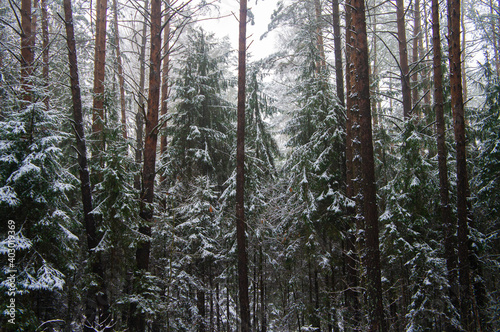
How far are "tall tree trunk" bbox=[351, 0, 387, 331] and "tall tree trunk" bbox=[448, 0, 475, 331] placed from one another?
3213 millimetres

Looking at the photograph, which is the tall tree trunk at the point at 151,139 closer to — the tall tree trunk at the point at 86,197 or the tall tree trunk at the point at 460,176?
the tall tree trunk at the point at 86,197

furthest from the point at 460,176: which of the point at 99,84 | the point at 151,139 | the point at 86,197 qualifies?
the point at 99,84

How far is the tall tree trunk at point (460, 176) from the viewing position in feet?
27.5

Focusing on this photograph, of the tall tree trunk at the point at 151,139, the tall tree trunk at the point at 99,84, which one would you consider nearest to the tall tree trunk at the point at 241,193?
the tall tree trunk at the point at 151,139

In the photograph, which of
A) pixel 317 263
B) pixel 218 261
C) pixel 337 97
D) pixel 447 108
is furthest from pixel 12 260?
pixel 447 108

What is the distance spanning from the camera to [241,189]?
34.1 ft

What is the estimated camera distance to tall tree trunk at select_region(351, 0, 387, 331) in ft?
22.4

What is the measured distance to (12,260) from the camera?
21.6 feet

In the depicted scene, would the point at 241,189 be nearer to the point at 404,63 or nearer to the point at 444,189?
the point at 444,189

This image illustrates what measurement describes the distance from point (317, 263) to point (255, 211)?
132 inches

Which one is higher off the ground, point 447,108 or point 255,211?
point 447,108

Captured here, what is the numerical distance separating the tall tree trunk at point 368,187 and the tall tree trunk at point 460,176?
3.21 metres

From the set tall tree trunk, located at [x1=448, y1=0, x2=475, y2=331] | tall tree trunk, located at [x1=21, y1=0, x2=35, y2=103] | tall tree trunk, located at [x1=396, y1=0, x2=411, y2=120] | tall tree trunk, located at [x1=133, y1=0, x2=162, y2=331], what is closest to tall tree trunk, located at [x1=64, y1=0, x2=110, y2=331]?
tall tree trunk, located at [x1=133, y1=0, x2=162, y2=331]

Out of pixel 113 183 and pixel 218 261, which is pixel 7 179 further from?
pixel 218 261
